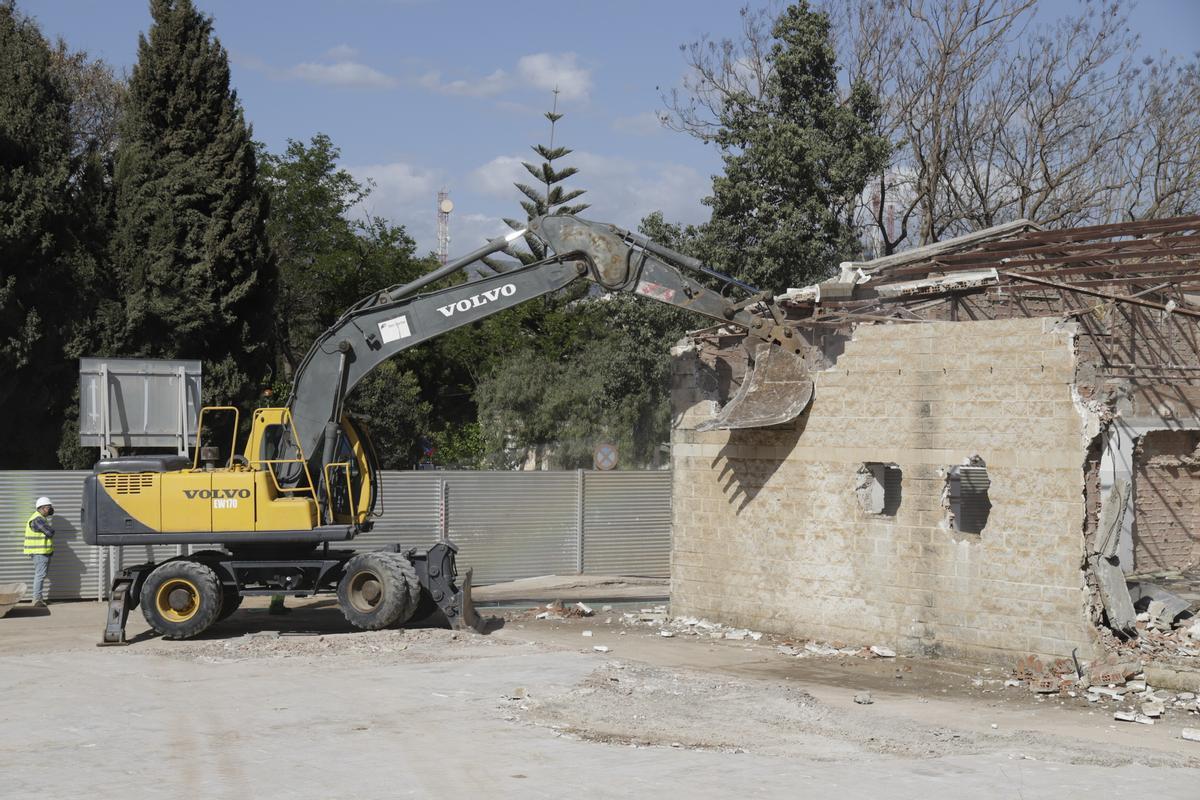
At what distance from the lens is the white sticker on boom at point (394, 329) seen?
1516 cm

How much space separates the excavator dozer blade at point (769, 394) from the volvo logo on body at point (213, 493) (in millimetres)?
5608

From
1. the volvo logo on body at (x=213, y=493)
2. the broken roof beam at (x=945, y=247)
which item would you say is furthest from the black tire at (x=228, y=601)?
the broken roof beam at (x=945, y=247)

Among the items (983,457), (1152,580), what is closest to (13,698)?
(983,457)

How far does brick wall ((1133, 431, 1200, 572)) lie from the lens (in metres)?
19.0

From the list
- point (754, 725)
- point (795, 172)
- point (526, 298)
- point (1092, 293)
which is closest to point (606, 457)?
point (795, 172)

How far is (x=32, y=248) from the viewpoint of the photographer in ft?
75.6

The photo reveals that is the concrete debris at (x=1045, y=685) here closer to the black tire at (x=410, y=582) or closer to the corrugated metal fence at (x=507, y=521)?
the black tire at (x=410, y=582)

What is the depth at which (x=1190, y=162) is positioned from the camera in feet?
121

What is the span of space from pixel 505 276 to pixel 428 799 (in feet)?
26.8

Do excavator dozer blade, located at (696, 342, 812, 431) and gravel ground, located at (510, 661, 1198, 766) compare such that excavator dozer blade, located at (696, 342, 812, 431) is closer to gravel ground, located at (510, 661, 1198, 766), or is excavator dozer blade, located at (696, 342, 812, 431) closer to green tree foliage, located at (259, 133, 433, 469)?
gravel ground, located at (510, 661, 1198, 766)

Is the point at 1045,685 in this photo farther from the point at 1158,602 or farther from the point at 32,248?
the point at 32,248

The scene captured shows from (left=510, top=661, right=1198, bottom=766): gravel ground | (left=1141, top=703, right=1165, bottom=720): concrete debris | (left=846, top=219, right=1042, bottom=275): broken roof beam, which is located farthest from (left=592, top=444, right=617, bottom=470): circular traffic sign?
(left=1141, top=703, right=1165, bottom=720): concrete debris

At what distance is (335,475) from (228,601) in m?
2.20

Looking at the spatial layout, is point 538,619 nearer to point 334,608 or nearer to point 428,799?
point 334,608
